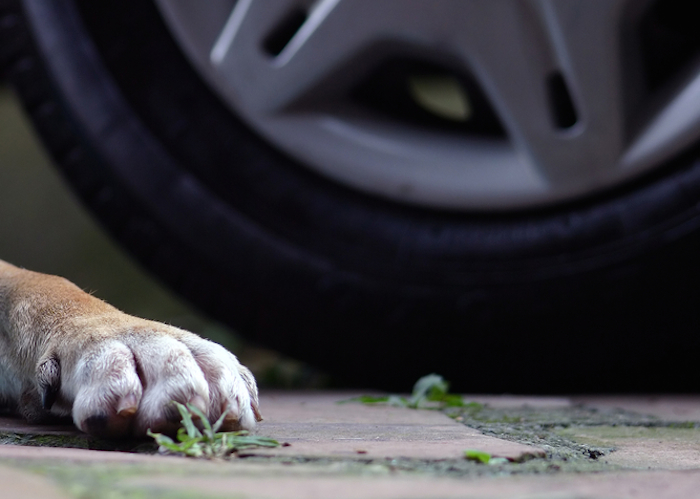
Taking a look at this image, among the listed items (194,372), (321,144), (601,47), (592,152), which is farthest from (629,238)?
(194,372)

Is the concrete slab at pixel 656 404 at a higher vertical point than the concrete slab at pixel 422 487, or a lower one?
higher

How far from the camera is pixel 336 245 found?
170cm

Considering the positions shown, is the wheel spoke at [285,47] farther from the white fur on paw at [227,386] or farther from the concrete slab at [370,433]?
the white fur on paw at [227,386]

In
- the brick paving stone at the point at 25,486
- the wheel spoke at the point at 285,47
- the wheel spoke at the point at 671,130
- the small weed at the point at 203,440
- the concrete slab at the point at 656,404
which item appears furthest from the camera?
the wheel spoke at the point at 285,47

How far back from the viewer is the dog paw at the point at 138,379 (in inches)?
33.9

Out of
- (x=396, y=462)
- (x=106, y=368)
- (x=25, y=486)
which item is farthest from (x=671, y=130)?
(x=25, y=486)

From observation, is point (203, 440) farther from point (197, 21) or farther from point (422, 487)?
point (197, 21)

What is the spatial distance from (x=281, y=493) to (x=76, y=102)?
1.39 m

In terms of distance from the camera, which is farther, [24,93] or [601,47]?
[24,93]

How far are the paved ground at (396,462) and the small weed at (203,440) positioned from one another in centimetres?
2

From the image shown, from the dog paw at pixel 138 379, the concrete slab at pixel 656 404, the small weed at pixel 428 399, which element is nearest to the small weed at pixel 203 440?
the dog paw at pixel 138 379

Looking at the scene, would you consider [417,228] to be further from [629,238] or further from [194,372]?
[194,372]

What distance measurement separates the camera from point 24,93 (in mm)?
1790

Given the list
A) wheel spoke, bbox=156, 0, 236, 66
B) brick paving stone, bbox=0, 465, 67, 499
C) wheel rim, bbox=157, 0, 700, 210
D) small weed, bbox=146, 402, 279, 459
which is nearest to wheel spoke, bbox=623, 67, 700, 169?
wheel rim, bbox=157, 0, 700, 210
